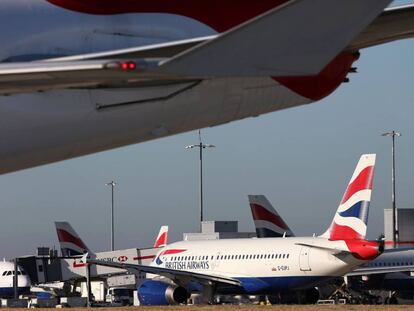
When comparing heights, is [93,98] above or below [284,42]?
below

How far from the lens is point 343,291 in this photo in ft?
220

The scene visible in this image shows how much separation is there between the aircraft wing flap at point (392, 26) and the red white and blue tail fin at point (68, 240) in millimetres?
68909

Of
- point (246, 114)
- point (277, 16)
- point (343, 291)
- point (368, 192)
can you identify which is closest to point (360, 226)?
point (368, 192)

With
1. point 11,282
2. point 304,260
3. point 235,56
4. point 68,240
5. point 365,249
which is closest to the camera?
point 235,56

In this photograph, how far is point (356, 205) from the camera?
55469mm

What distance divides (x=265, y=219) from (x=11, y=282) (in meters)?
18.9

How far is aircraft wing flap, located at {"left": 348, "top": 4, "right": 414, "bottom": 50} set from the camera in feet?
31.7

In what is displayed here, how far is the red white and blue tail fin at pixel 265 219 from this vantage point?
69375mm

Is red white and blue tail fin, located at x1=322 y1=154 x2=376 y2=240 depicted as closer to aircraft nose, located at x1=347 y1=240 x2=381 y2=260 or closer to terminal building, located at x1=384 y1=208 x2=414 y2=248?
aircraft nose, located at x1=347 y1=240 x2=381 y2=260

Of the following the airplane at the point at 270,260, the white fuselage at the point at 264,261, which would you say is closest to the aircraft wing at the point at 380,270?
the airplane at the point at 270,260

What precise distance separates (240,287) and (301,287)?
394 cm

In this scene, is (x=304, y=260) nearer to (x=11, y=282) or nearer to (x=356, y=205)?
(x=356, y=205)

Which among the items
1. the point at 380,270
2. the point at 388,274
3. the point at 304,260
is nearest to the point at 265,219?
the point at 388,274

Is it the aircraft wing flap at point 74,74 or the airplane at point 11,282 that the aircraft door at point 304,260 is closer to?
the airplane at point 11,282
